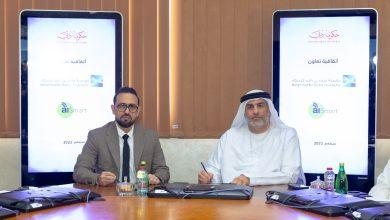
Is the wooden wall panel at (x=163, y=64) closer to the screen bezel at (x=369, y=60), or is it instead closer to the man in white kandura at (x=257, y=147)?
the man in white kandura at (x=257, y=147)

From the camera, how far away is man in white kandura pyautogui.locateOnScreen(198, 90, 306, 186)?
4.41 meters

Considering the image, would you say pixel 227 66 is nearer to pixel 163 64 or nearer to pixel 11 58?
pixel 163 64

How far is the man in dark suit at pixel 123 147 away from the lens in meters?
4.49

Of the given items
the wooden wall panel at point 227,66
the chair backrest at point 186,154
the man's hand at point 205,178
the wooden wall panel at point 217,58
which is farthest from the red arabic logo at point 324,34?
the man's hand at point 205,178

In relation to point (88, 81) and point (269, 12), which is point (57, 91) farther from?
point (269, 12)

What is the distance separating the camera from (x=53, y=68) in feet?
16.5

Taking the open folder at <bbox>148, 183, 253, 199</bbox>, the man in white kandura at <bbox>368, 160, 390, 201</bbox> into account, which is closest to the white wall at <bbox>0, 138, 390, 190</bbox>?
the man in white kandura at <bbox>368, 160, 390, 201</bbox>

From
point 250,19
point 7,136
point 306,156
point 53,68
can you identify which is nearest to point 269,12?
point 250,19

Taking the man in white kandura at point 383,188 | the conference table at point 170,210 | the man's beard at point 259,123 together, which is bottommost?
the man in white kandura at point 383,188

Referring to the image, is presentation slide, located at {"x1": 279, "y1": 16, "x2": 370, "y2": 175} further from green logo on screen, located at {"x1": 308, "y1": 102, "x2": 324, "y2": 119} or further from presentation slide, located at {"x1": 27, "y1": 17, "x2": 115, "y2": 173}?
presentation slide, located at {"x1": 27, "y1": 17, "x2": 115, "y2": 173}

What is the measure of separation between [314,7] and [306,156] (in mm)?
1414

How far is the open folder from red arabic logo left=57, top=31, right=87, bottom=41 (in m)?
2.18

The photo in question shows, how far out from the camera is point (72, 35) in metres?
5.05

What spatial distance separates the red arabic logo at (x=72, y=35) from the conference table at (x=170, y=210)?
224 cm
